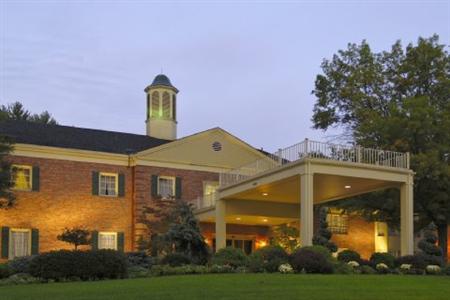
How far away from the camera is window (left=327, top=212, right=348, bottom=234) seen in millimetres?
38688

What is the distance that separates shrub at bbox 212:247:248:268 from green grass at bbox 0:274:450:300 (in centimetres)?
503

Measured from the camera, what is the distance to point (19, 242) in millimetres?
30125

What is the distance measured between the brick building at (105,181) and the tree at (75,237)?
3.64 feet

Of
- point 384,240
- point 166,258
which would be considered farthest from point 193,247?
point 384,240

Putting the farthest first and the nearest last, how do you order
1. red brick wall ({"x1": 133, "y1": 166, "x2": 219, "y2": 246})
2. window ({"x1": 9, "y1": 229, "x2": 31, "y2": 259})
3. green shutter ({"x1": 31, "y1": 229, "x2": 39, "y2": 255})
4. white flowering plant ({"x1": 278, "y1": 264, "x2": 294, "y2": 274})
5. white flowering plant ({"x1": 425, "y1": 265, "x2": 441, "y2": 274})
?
red brick wall ({"x1": 133, "y1": 166, "x2": 219, "y2": 246}) < green shutter ({"x1": 31, "y1": 229, "x2": 39, "y2": 255}) < window ({"x1": 9, "y1": 229, "x2": 31, "y2": 259}) < white flowering plant ({"x1": 425, "y1": 265, "x2": 441, "y2": 274}) < white flowering plant ({"x1": 278, "y1": 264, "x2": 294, "y2": 274})

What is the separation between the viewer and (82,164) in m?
32.0

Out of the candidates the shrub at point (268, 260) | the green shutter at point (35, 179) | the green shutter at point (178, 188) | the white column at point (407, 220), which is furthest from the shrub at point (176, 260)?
the green shutter at point (178, 188)

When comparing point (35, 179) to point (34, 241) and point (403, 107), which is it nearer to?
point (34, 241)

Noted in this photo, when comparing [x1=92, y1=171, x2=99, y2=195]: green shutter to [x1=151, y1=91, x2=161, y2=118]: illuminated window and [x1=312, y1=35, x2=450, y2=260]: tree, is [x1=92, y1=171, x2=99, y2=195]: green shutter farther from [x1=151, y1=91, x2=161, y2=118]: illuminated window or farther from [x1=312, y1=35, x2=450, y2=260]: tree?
[x1=312, y1=35, x2=450, y2=260]: tree

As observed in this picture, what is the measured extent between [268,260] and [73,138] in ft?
53.1

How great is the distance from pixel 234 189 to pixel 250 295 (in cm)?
1580

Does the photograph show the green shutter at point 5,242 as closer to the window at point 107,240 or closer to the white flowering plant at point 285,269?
the window at point 107,240

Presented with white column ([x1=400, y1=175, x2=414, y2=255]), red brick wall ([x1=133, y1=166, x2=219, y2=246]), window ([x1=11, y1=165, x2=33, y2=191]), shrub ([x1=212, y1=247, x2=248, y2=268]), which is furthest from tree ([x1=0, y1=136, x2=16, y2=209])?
white column ([x1=400, y1=175, x2=414, y2=255])

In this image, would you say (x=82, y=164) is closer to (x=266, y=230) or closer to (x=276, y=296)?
(x=266, y=230)
